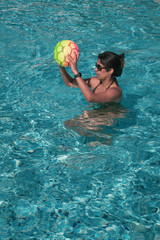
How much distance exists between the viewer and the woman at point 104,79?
4.54 meters

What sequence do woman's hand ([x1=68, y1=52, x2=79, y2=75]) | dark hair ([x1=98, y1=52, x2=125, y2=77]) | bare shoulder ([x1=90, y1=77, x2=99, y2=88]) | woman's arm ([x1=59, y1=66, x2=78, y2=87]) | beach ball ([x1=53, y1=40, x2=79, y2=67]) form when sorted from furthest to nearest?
1. bare shoulder ([x1=90, y1=77, x2=99, y2=88])
2. woman's arm ([x1=59, y1=66, x2=78, y2=87])
3. beach ball ([x1=53, y1=40, x2=79, y2=67])
4. dark hair ([x1=98, y1=52, x2=125, y2=77])
5. woman's hand ([x1=68, y1=52, x2=79, y2=75])

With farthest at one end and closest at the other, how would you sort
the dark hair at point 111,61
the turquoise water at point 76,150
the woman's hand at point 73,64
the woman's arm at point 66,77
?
the woman's arm at point 66,77
the dark hair at point 111,61
the woman's hand at point 73,64
the turquoise water at point 76,150

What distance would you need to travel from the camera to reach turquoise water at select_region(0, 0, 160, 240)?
349 centimetres

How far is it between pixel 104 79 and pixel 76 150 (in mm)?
1161

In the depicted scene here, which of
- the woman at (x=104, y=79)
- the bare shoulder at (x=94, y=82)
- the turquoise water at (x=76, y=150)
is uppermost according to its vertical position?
the woman at (x=104, y=79)

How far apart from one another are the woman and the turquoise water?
0.33 meters

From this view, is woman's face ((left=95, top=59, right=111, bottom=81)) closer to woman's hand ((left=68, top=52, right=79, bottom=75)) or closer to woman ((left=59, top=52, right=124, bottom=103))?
woman ((left=59, top=52, right=124, bottom=103))

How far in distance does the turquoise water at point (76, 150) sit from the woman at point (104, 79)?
0.33 meters

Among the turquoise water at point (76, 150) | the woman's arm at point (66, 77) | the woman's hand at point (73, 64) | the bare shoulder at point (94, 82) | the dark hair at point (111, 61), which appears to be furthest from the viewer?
the bare shoulder at point (94, 82)

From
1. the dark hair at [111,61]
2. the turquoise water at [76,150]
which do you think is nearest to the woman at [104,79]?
the dark hair at [111,61]

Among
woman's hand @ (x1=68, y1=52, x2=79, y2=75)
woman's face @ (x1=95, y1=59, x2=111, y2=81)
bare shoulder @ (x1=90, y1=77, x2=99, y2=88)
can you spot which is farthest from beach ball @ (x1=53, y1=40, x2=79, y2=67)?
bare shoulder @ (x1=90, y1=77, x2=99, y2=88)

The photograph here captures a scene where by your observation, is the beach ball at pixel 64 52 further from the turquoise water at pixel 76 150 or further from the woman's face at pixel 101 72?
the turquoise water at pixel 76 150

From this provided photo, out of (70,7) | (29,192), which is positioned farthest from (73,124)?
(70,7)

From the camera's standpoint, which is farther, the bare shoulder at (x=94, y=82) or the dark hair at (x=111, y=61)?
the bare shoulder at (x=94, y=82)
